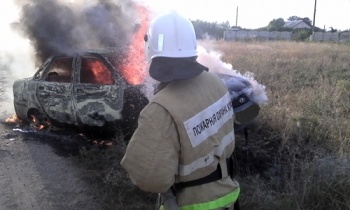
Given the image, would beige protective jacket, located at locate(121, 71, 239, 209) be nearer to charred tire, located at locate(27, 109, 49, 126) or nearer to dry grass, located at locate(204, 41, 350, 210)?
dry grass, located at locate(204, 41, 350, 210)

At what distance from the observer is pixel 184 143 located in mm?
1837

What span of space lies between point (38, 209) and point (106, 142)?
2036mm

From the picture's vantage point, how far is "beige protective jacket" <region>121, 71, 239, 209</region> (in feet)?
5.81

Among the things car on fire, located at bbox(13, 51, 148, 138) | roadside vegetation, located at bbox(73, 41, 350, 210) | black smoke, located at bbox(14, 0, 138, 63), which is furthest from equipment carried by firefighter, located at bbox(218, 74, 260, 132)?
black smoke, located at bbox(14, 0, 138, 63)

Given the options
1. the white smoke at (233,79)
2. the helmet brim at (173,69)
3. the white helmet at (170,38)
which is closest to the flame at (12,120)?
the white smoke at (233,79)

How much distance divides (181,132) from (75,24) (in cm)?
652

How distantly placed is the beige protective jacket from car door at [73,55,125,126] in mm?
3774

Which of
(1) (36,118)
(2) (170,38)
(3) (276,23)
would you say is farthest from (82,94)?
(3) (276,23)

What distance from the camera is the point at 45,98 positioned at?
685 centimetres

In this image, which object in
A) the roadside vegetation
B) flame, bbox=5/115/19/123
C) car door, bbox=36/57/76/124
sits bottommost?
flame, bbox=5/115/19/123

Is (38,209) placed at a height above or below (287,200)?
below

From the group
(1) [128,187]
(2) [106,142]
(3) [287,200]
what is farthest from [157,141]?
(2) [106,142]

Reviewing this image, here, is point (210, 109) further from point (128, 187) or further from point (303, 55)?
point (303, 55)

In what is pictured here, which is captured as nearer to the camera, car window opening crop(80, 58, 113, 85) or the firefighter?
the firefighter
